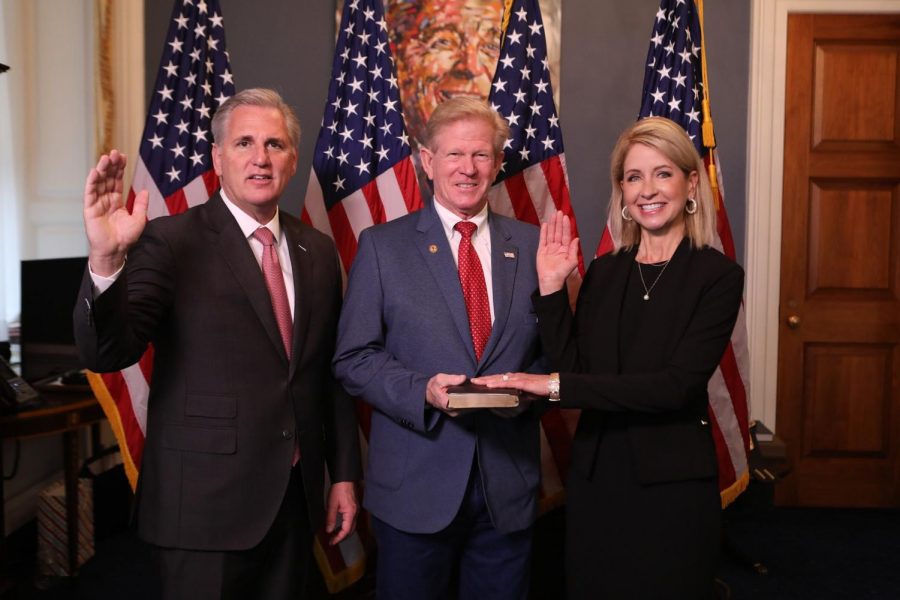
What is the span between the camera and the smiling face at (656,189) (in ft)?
6.61

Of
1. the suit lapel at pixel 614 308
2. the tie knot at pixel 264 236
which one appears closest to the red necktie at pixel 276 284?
the tie knot at pixel 264 236

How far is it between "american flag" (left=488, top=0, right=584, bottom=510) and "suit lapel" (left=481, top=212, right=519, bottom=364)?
88cm

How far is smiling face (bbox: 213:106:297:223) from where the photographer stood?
197cm

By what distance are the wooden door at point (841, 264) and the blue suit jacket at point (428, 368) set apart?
9.61 ft

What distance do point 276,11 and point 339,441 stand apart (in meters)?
2.82

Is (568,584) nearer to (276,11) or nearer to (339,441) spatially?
(339,441)

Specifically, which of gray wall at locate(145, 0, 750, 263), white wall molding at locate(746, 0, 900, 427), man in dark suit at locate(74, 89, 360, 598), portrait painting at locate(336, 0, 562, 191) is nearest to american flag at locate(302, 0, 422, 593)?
man in dark suit at locate(74, 89, 360, 598)

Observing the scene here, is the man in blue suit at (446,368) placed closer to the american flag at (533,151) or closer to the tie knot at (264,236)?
the tie knot at (264,236)

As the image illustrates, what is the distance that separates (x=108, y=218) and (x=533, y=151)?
6.18 feet

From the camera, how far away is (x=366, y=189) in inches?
119

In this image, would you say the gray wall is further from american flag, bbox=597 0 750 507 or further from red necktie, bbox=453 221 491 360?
red necktie, bbox=453 221 491 360

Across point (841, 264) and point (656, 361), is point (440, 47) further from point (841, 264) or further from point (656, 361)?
point (656, 361)

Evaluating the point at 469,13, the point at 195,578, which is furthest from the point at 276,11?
the point at 195,578

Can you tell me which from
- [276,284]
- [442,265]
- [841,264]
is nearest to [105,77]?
[276,284]
